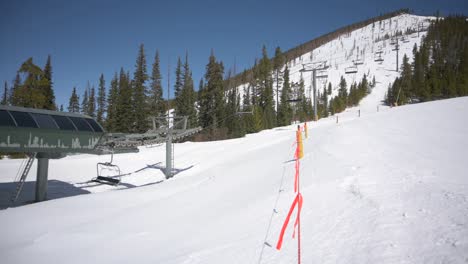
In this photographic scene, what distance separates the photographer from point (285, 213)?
676 cm

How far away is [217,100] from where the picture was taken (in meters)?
53.1

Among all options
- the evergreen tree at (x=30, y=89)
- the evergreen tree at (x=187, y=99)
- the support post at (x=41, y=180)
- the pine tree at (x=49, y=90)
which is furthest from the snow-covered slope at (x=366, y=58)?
the support post at (x=41, y=180)

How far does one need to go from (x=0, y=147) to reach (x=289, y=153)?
1421 cm

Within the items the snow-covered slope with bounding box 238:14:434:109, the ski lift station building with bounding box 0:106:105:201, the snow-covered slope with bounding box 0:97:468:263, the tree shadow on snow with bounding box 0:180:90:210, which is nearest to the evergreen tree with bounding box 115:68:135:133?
the tree shadow on snow with bounding box 0:180:90:210

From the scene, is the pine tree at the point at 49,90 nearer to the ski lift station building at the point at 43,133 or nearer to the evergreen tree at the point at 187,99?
the evergreen tree at the point at 187,99

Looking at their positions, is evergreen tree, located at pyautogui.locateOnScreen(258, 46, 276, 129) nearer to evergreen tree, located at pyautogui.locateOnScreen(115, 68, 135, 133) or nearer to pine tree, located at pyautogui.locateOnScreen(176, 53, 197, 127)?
pine tree, located at pyautogui.locateOnScreen(176, 53, 197, 127)

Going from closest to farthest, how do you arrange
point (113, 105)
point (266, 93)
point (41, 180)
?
1. point (41, 180)
2. point (113, 105)
3. point (266, 93)

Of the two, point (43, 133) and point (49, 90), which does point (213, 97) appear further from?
point (43, 133)

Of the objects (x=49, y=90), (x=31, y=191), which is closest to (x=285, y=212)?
(x=31, y=191)

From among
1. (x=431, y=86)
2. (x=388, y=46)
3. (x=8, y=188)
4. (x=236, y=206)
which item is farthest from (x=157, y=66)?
(x=388, y=46)

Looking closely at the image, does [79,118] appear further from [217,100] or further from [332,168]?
[217,100]

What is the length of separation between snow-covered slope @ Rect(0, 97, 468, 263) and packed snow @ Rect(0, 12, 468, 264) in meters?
0.03

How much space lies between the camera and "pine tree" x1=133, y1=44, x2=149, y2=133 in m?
49.0

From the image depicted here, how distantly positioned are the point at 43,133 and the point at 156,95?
4068 cm
